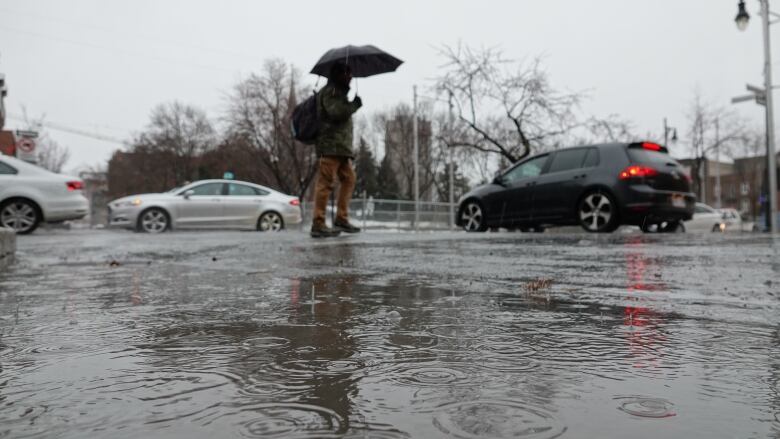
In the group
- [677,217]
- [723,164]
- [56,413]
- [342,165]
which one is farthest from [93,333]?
[723,164]

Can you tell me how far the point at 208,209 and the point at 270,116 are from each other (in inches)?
1135

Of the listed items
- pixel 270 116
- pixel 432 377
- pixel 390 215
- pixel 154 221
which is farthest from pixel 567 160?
pixel 270 116

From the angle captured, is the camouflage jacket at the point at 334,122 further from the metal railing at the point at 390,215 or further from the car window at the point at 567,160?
the metal railing at the point at 390,215

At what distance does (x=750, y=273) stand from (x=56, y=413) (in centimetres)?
401

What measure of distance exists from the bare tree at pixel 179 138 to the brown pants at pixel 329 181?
48.5 meters

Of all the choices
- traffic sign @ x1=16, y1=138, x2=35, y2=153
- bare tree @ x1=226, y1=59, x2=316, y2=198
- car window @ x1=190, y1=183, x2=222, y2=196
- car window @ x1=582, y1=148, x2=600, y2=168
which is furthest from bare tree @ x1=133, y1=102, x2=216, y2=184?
car window @ x1=582, y1=148, x2=600, y2=168

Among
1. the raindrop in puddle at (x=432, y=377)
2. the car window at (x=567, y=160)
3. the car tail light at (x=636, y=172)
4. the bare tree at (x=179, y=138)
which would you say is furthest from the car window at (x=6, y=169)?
the bare tree at (x=179, y=138)

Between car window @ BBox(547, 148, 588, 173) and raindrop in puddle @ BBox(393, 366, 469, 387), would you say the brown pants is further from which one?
raindrop in puddle @ BBox(393, 366, 469, 387)

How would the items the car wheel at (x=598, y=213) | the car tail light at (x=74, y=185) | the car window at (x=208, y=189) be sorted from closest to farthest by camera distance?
the car wheel at (x=598, y=213), the car tail light at (x=74, y=185), the car window at (x=208, y=189)

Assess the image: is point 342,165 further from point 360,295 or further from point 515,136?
point 515,136

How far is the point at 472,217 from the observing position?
39.4 feet

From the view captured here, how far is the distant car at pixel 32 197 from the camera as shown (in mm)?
12219

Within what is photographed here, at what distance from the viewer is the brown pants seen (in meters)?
8.40

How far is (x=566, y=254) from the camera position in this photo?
5668 mm
